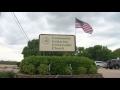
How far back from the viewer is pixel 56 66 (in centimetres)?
1563

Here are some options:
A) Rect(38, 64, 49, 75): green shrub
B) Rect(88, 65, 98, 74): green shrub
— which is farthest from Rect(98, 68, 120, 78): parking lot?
Rect(38, 64, 49, 75): green shrub

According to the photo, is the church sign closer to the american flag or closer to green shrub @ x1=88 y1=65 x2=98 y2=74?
the american flag

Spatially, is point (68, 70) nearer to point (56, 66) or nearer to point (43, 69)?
point (56, 66)

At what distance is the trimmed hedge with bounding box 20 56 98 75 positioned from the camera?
605 inches

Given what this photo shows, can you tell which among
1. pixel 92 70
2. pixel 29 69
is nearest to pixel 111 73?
pixel 92 70

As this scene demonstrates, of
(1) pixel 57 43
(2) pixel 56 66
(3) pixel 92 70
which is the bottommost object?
(3) pixel 92 70

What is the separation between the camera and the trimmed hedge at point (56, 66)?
1536 centimetres

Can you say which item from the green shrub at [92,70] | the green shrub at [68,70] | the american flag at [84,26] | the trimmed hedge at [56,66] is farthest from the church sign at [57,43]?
the green shrub at [68,70]

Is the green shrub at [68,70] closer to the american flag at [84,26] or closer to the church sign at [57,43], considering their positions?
the church sign at [57,43]
